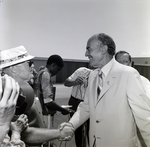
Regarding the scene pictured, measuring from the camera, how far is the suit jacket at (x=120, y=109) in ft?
3.71

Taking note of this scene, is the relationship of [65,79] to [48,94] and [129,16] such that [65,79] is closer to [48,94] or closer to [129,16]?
[48,94]

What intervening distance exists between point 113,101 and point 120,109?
0.20 ft

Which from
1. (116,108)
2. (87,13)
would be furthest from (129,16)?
(116,108)

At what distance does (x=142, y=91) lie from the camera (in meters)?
1.13

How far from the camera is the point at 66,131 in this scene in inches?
45.6

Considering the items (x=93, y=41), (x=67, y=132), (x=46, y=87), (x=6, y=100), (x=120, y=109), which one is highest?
(x=93, y=41)

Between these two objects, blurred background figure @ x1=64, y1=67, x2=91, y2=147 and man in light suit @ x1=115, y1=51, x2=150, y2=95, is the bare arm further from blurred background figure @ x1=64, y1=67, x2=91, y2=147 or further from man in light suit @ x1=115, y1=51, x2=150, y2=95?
man in light suit @ x1=115, y1=51, x2=150, y2=95

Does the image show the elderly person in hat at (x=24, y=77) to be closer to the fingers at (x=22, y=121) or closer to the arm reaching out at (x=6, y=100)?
the fingers at (x=22, y=121)

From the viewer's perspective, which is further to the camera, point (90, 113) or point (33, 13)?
point (90, 113)

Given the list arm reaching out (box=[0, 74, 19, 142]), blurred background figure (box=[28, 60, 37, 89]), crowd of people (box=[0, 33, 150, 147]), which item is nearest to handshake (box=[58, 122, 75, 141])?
crowd of people (box=[0, 33, 150, 147])

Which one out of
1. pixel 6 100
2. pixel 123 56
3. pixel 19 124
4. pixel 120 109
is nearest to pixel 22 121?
pixel 19 124

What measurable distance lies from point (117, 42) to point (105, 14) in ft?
0.64

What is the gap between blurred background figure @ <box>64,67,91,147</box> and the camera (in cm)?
119

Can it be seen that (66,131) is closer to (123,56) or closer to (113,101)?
(113,101)
